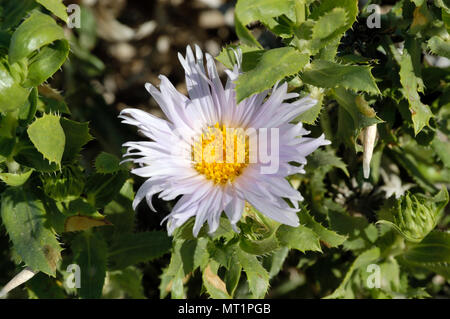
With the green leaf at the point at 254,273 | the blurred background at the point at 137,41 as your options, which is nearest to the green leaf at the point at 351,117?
the green leaf at the point at 254,273

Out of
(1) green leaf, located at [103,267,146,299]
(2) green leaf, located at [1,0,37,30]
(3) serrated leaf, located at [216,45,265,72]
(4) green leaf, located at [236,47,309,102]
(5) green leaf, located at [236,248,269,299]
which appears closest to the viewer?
(4) green leaf, located at [236,47,309,102]

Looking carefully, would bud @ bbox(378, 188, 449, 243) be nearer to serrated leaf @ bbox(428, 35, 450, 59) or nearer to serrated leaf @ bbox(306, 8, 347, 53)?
serrated leaf @ bbox(428, 35, 450, 59)

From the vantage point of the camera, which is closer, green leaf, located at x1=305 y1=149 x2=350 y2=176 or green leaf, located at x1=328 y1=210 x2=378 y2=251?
green leaf, located at x1=305 y1=149 x2=350 y2=176

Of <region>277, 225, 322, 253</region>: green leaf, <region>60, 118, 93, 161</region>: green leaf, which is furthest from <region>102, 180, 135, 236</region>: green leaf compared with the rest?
<region>277, 225, 322, 253</region>: green leaf

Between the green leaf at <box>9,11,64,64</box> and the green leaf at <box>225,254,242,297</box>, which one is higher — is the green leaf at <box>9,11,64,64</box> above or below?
above

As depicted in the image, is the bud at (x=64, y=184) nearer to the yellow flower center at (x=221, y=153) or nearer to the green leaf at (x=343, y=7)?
the yellow flower center at (x=221, y=153)

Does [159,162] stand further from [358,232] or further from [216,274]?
[358,232]

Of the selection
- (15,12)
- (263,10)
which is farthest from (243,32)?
(15,12)
